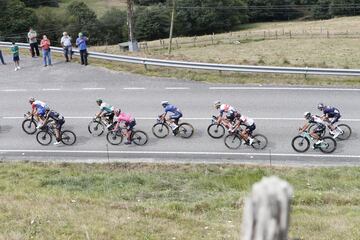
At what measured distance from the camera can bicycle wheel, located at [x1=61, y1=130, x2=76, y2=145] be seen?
1736 cm

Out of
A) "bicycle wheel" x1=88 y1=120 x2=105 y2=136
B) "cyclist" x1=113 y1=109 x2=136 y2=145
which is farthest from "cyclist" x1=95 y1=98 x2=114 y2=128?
"bicycle wheel" x1=88 y1=120 x2=105 y2=136

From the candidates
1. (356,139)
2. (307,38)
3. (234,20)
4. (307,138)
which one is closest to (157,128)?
(307,138)

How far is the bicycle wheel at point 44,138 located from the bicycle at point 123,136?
204cm

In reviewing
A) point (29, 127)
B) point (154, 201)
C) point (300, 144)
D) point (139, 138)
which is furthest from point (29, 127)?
point (300, 144)

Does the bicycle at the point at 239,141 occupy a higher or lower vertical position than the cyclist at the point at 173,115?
lower

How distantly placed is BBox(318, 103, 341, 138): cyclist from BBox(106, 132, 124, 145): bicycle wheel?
20.9ft

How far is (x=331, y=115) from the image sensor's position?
1596 centimetres

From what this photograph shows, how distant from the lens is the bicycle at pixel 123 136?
1694 centimetres

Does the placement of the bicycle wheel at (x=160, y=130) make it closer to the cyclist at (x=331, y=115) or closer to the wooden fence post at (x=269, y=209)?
the cyclist at (x=331, y=115)

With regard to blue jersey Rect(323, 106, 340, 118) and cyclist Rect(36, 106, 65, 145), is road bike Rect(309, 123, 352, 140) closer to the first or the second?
blue jersey Rect(323, 106, 340, 118)

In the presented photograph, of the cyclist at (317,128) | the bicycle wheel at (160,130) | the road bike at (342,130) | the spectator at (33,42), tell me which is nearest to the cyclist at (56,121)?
the bicycle wheel at (160,130)

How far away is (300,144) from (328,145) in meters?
0.85

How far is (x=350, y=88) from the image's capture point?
69.1ft

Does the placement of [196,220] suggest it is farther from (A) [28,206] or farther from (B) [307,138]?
(B) [307,138]
